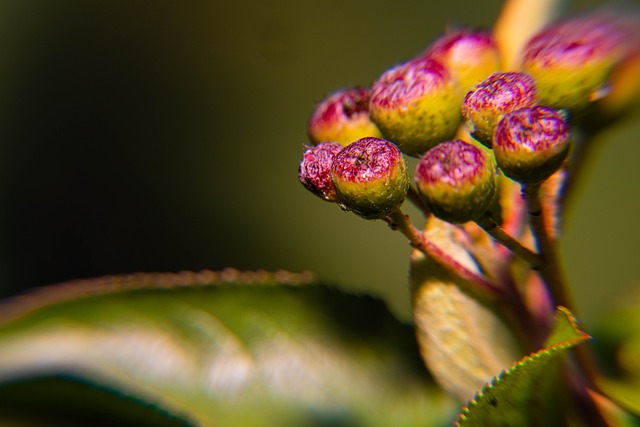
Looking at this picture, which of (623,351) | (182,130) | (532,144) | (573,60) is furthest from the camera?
(182,130)

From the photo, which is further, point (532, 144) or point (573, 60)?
point (573, 60)

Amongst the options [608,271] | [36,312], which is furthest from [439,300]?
[608,271]

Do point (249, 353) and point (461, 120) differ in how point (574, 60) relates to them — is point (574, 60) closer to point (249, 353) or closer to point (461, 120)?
point (461, 120)

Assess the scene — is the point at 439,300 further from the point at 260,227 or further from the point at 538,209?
the point at 260,227

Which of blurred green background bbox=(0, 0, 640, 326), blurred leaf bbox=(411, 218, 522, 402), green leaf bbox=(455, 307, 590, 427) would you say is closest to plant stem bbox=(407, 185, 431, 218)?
blurred leaf bbox=(411, 218, 522, 402)

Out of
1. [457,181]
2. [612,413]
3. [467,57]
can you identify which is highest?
[467,57]

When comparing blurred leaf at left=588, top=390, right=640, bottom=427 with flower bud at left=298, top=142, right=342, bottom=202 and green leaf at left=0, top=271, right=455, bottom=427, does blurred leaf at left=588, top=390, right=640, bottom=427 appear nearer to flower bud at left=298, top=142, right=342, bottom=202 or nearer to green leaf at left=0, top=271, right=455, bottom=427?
green leaf at left=0, top=271, right=455, bottom=427

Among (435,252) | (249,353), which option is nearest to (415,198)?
(435,252)
